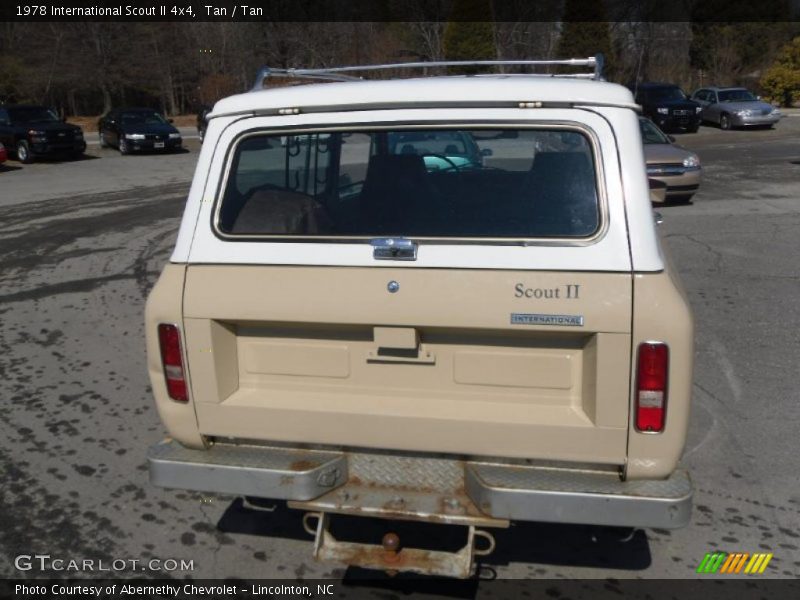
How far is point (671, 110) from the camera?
28531mm

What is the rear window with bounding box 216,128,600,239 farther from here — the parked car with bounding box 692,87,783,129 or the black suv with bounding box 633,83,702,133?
the parked car with bounding box 692,87,783,129

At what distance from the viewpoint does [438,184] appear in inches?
133

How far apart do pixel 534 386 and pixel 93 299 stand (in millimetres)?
6354

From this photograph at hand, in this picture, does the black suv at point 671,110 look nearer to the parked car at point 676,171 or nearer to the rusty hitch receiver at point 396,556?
the parked car at point 676,171

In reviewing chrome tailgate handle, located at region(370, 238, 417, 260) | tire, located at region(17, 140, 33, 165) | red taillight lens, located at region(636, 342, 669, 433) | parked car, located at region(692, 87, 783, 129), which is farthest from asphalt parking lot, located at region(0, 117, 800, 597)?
parked car, located at region(692, 87, 783, 129)

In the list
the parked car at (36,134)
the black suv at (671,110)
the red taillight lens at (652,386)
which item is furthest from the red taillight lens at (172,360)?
the black suv at (671,110)

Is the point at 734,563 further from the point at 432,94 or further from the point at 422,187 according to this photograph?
the point at 432,94

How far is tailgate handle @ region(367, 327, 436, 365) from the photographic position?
3.04m

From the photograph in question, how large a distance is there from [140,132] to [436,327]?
25.2m

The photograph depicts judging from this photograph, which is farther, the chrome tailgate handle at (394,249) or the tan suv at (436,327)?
the chrome tailgate handle at (394,249)

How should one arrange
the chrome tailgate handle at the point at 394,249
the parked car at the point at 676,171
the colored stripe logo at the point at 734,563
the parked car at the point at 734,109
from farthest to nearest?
the parked car at the point at 734,109 → the parked car at the point at 676,171 → the colored stripe logo at the point at 734,563 → the chrome tailgate handle at the point at 394,249

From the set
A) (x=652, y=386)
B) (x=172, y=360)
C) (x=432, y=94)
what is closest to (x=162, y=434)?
(x=172, y=360)

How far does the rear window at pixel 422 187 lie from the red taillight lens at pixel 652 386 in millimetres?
494

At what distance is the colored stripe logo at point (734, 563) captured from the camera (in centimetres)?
357
